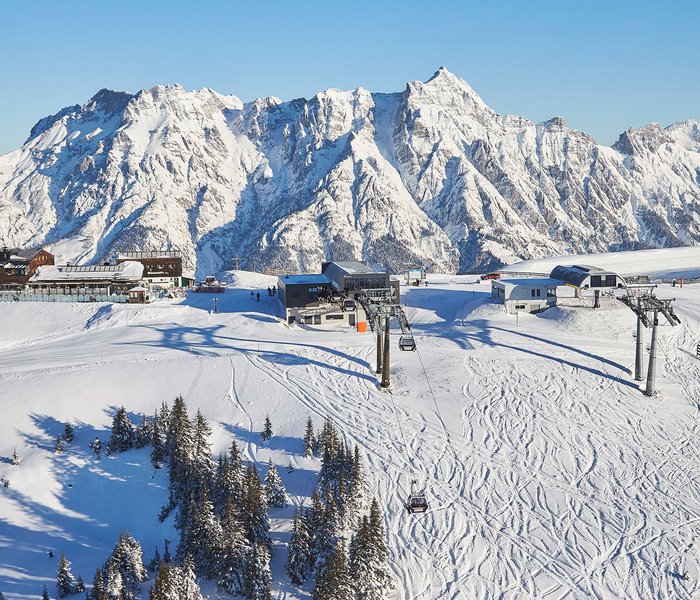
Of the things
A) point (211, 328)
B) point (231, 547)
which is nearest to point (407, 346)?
point (231, 547)

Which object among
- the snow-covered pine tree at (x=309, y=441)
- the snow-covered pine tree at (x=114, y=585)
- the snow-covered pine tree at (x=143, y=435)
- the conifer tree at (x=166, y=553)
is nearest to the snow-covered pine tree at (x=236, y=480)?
the conifer tree at (x=166, y=553)

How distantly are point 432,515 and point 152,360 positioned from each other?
34.3m

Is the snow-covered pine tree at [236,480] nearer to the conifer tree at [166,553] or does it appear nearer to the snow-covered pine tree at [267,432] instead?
the conifer tree at [166,553]

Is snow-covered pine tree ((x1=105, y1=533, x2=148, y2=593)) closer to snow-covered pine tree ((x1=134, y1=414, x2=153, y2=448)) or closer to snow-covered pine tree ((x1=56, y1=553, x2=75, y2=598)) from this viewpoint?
snow-covered pine tree ((x1=56, y1=553, x2=75, y2=598))

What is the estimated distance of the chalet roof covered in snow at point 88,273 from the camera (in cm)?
9556

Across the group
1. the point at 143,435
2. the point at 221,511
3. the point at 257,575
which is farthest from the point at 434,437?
the point at 143,435

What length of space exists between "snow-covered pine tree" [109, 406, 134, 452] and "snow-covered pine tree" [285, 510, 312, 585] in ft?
63.2

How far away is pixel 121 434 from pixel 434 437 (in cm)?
2295

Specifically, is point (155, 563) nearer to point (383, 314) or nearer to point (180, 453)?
point (180, 453)

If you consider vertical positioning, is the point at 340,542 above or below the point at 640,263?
below

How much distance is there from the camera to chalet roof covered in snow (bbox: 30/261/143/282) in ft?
314

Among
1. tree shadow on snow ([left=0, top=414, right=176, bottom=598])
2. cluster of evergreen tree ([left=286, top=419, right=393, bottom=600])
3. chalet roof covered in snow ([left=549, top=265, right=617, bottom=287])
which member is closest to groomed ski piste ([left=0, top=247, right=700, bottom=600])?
tree shadow on snow ([left=0, top=414, right=176, bottom=598])

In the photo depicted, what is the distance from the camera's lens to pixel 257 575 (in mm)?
30922

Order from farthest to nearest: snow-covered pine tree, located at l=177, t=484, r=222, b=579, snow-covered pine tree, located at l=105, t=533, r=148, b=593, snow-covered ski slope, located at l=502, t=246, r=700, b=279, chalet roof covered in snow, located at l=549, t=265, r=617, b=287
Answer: snow-covered ski slope, located at l=502, t=246, r=700, b=279
chalet roof covered in snow, located at l=549, t=265, r=617, b=287
snow-covered pine tree, located at l=177, t=484, r=222, b=579
snow-covered pine tree, located at l=105, t=533, r=148, b=593
